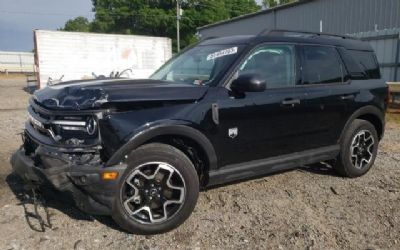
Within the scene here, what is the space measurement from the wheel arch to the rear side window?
2641 mm

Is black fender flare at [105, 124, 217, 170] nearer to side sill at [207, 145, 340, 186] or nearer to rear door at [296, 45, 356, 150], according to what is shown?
side sill at [207, 145, 340, 186]

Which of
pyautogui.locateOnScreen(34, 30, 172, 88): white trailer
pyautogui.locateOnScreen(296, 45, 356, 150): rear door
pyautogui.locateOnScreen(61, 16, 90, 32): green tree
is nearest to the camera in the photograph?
pyautogui.locateOnScreen(296, 45, 356, 150): rear door

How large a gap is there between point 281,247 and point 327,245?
40 centimetres

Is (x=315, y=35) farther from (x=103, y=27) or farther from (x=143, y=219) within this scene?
(x=103, y=27)

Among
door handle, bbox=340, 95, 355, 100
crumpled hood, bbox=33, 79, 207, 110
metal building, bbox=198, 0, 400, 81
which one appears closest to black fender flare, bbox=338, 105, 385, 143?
door handle, bbox=340, 95, 355, 100

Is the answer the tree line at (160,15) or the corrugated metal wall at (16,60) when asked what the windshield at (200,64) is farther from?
the tree line at (160,15)

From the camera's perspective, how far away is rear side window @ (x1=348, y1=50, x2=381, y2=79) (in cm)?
539

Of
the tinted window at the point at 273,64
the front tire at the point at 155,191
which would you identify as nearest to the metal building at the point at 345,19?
the tinted window at the point at 273,64

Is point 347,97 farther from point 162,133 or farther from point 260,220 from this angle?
point 162,133

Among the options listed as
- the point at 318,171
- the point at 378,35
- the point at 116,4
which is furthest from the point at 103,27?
the point at 318,171

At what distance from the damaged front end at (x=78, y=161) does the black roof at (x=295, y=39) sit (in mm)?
1923

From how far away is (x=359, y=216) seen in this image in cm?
414

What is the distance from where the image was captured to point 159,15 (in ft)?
168

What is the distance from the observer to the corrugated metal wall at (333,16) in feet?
57.0
